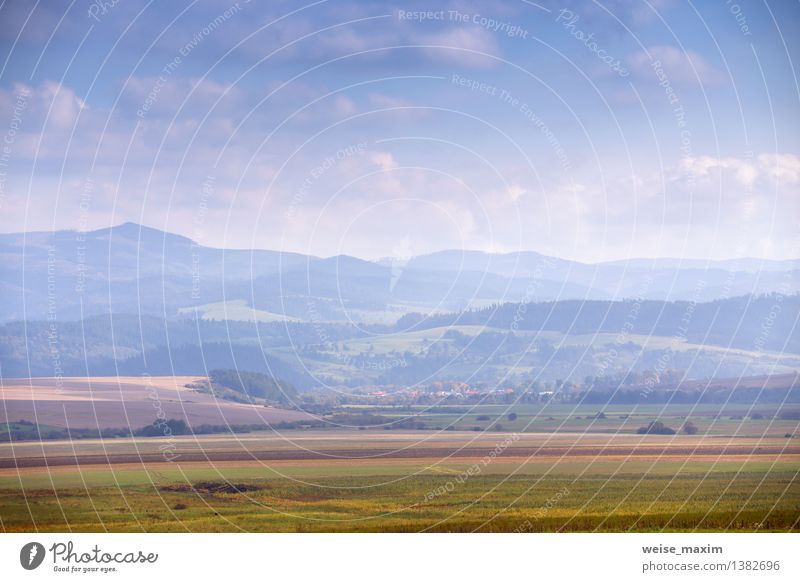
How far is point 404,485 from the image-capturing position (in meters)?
51.7

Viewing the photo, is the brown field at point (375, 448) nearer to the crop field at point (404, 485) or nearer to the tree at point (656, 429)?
the crop field at point (404, 485)

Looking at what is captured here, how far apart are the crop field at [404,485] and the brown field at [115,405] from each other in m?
7.49

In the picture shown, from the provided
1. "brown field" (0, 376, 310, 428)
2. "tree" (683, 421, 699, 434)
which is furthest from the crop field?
"brown field" (0, 376, 310, 428)

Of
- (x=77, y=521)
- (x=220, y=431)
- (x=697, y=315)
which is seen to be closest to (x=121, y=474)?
(x=77, y=521)

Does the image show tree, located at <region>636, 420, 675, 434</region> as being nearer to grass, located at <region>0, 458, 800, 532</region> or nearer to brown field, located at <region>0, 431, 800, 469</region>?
brown field, located at <region>0, 431, 800, 469</region>

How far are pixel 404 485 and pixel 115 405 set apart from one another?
153ft

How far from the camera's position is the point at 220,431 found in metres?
91.8

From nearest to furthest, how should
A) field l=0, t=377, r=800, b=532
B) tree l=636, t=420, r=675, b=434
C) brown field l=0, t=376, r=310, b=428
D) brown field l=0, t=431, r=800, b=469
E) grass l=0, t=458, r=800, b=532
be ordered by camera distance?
grass l=0, t=458, r=800, b=532 → field l=0, t=377, r=800, b=532 → brown field l=0, t=431, r=800, b=469 → brown field l=0, t=376, r=310, b=428 → tree l=636, t=420, r=675, b=434

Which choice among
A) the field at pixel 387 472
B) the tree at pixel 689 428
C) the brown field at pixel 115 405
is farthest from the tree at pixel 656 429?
the brown field at pixel 115 405

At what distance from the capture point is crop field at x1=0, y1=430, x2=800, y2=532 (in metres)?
38.5

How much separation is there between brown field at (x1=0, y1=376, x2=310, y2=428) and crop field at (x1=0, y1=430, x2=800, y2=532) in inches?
295

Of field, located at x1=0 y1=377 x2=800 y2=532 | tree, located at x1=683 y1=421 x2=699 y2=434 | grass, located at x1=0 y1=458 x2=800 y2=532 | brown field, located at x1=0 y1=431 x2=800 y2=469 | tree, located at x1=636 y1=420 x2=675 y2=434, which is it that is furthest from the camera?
tree, located at x1=636 y1=420 x2=675 y2=434
